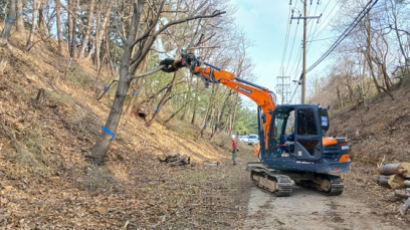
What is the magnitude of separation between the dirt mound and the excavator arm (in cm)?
Answer: 772

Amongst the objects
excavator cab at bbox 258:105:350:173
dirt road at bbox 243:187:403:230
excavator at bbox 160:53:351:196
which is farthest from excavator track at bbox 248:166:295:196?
excavator cab at bbox 258:105:350:173

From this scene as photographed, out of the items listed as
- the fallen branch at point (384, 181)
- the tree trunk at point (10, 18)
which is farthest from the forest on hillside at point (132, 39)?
the fallen branch at point (384, 181)

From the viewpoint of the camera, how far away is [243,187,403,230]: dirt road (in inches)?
252

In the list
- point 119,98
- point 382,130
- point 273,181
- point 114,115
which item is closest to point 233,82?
point 273,181

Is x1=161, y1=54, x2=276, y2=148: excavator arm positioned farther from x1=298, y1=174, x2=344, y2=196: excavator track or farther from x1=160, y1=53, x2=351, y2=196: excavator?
x1=298, y1=174, x2=344, y2=196: excavator track

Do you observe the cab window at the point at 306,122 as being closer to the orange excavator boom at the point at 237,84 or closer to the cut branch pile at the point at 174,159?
the orange excavator boom at the point at 237,84

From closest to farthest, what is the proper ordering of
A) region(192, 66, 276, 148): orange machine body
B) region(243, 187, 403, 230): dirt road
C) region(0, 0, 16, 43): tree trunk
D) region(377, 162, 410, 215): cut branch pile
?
region(243, 187, 403, 230): dirt road → region(377, 162, 410, 215): cut branch pile → region(0, 0, 16, 43): tree trunk → region(192, 66, 276, 148): orange machine body

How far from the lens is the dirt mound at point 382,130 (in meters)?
16.2

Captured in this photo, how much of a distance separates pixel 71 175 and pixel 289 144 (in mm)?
6536

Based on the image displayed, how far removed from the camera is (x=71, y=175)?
8852 millimetres

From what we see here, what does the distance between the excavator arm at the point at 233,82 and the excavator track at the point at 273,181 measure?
1026 mm

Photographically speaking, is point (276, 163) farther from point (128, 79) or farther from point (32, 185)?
point (32, 185)

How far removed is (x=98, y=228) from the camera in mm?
5500

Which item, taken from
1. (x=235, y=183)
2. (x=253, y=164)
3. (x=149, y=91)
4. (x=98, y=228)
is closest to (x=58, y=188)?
(x=98, y=228)
